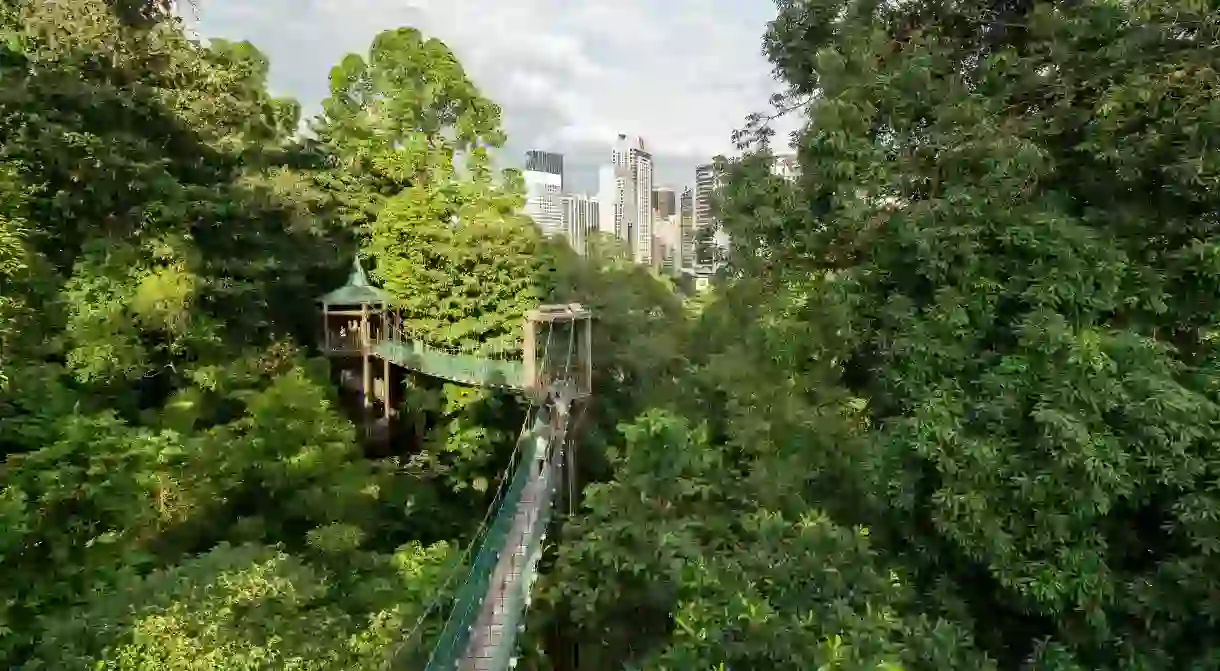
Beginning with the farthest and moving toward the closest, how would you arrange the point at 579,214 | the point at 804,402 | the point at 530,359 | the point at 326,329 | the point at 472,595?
the point at 579,214 → the point at 326,329 → the point at 530,359 → the point at 472,595 → the point at 804,402

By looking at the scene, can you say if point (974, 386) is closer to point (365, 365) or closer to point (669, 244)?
point (365, 365)

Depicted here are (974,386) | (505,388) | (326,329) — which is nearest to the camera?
(974,386)

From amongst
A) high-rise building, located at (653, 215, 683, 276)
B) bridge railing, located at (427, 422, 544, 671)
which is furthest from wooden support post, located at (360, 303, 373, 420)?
high-rise building, located at (653, 215, 683, 276)

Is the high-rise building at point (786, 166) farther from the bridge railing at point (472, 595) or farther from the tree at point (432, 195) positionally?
the tree at point (432, 195)

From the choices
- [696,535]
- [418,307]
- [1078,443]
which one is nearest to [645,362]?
[418,307]

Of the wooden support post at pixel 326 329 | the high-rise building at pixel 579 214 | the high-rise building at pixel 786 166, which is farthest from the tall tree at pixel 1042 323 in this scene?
the high-rise building at pixel 579 214

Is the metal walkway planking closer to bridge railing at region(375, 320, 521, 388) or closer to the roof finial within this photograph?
bridge railing at region(375, 320, 521, 388)

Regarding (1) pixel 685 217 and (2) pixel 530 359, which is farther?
(1) pixel 685 217

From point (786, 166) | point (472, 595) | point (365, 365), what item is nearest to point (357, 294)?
point (365, 365)
